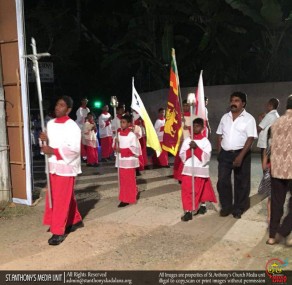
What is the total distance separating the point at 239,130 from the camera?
5.82 m

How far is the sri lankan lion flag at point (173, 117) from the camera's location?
673 cm

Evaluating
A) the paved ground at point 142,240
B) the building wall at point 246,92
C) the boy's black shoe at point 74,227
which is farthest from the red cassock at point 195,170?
the building wall at point 246,92

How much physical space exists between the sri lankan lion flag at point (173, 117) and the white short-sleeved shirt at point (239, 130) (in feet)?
3.37

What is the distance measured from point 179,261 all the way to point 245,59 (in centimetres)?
1305

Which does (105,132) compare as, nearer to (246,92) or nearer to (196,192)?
(246,92)

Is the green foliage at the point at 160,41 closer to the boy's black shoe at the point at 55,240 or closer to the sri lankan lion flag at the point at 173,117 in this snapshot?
the sri lankan lion flag at the point at 173,117

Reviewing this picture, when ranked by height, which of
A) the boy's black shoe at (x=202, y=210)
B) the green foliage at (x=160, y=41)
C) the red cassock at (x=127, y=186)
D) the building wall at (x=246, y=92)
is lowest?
the boy's black shoe at (x=202, y=210)

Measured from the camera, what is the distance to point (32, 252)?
16.0 ft

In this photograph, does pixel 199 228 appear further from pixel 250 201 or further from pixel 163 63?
pixel 163 63

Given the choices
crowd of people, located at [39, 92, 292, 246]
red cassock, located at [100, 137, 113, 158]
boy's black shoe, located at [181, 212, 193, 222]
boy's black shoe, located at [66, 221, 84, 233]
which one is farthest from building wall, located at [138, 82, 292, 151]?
boy's black shoe, located at [66, 221, 84, 233]

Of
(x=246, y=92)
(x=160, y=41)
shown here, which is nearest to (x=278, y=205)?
(x=246, y=92)

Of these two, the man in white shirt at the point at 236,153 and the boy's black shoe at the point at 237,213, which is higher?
the man in white shirt at the point at 236,153

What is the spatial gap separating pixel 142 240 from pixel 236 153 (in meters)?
1.91

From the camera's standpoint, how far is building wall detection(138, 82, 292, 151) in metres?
13.0
